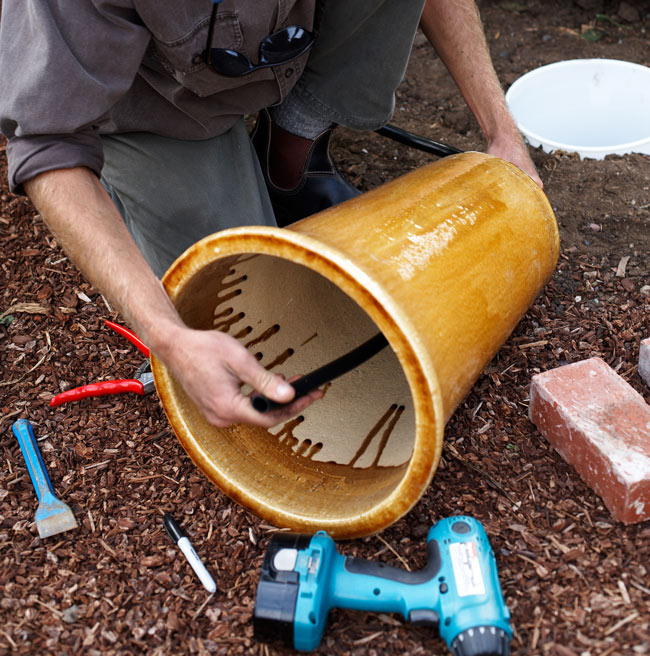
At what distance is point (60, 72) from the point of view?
52.2 inches

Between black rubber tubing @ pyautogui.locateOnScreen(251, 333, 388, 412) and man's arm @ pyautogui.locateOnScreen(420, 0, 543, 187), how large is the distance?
0.82 metres

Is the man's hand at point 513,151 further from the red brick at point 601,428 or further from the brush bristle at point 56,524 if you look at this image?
the brush bristle at point 56,524

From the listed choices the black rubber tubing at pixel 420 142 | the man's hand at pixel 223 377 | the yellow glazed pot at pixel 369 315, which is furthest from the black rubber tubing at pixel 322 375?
the black rubber tubing at pixel 420 142

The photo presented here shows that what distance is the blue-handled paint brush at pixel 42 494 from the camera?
5.17 ft

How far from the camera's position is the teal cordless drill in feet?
4.09

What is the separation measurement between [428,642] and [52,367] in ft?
3.97

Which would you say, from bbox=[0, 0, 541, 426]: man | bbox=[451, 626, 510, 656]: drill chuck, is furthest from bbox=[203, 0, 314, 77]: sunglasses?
bbox=[451, 626, 510, 656]: drill chuck

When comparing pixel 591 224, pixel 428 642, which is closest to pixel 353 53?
pixel 591 224

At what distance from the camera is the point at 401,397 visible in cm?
177

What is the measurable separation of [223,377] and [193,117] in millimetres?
835

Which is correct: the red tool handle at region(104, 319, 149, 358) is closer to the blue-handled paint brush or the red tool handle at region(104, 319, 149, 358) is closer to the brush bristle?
the blue-handled paint brush

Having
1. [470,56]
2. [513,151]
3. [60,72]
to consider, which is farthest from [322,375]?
[470,56]

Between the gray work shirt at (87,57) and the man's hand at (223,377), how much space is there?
44 cm

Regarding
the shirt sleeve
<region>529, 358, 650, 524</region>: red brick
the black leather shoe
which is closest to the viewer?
the shirt sleeve
